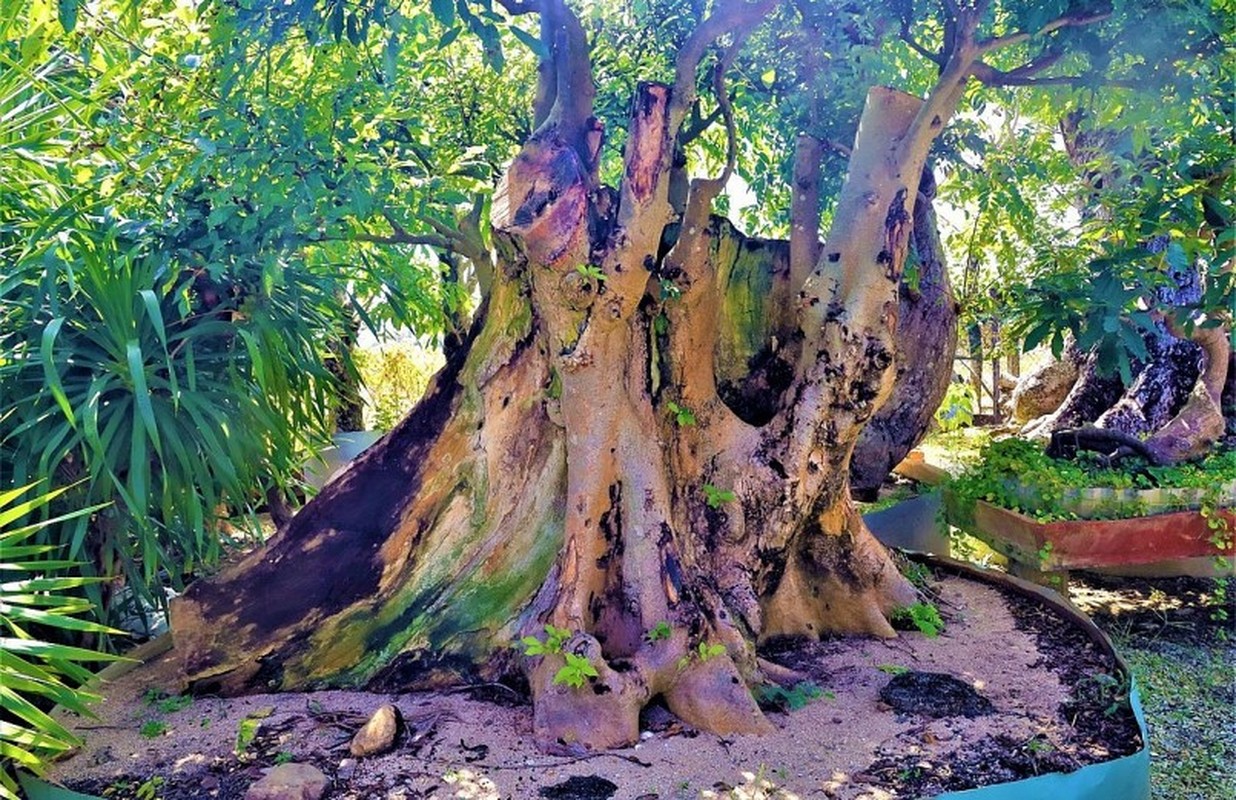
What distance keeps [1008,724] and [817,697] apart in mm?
548

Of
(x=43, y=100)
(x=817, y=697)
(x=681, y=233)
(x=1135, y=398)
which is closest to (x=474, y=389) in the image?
(x=681, y=233)

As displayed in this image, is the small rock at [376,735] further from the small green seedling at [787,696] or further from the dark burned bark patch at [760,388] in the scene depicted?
the dark burned bark patch at [760,388]

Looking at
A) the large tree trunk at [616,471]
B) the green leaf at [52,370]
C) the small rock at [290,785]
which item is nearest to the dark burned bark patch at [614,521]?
the large tree trunk at [616,471]

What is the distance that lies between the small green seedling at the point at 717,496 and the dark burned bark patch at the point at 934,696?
0.77m

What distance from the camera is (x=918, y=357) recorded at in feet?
16.8

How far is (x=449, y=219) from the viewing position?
319 centimetres

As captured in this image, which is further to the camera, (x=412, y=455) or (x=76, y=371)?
(x=412, y=455)

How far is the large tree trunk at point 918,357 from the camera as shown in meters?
4.79

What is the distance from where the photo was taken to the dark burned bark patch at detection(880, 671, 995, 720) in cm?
276

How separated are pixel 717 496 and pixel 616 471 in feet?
1.28

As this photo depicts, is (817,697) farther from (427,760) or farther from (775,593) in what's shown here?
(427,760)

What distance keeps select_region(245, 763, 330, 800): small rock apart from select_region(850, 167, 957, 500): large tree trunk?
3.00 m

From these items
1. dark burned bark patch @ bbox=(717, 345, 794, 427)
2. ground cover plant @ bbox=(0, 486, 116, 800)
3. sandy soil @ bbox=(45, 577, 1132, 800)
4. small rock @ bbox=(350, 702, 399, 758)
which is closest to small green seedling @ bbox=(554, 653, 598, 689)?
sandy soil @ bbox=(45, 577, 1132, 800)

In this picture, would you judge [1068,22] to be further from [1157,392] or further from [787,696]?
[1157,392]
